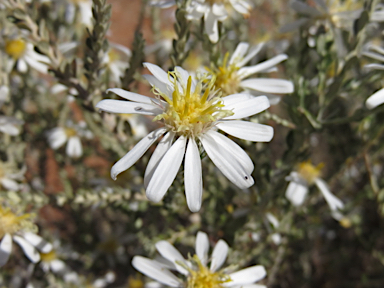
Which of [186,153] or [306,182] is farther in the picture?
[306,182]

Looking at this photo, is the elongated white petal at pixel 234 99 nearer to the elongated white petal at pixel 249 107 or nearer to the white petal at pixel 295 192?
the elongated white petal at pixel 249 107

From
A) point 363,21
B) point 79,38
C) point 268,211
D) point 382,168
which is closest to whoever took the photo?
point 363,21

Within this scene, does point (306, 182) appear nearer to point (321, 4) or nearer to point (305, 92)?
point (305, 92)

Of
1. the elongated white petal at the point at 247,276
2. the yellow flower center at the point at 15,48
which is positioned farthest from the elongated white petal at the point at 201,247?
the yellow flower center at the point at 15,48

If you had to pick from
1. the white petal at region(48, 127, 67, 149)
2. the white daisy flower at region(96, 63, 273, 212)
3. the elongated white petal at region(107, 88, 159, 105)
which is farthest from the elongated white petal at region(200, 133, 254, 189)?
the white petal at region(48, 127, 67, 149)

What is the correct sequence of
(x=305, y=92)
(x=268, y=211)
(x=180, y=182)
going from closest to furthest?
(x=180, y=182) < (x=305, y=92) < (x=268, y=211)

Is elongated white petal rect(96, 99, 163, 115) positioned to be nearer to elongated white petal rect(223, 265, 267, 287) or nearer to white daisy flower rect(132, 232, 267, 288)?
white daisy flower rect(132, 232, 267, 288)

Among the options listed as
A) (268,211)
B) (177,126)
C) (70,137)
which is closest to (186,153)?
(177,126)

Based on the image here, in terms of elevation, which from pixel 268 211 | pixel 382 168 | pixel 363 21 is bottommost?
pixel 382 168
